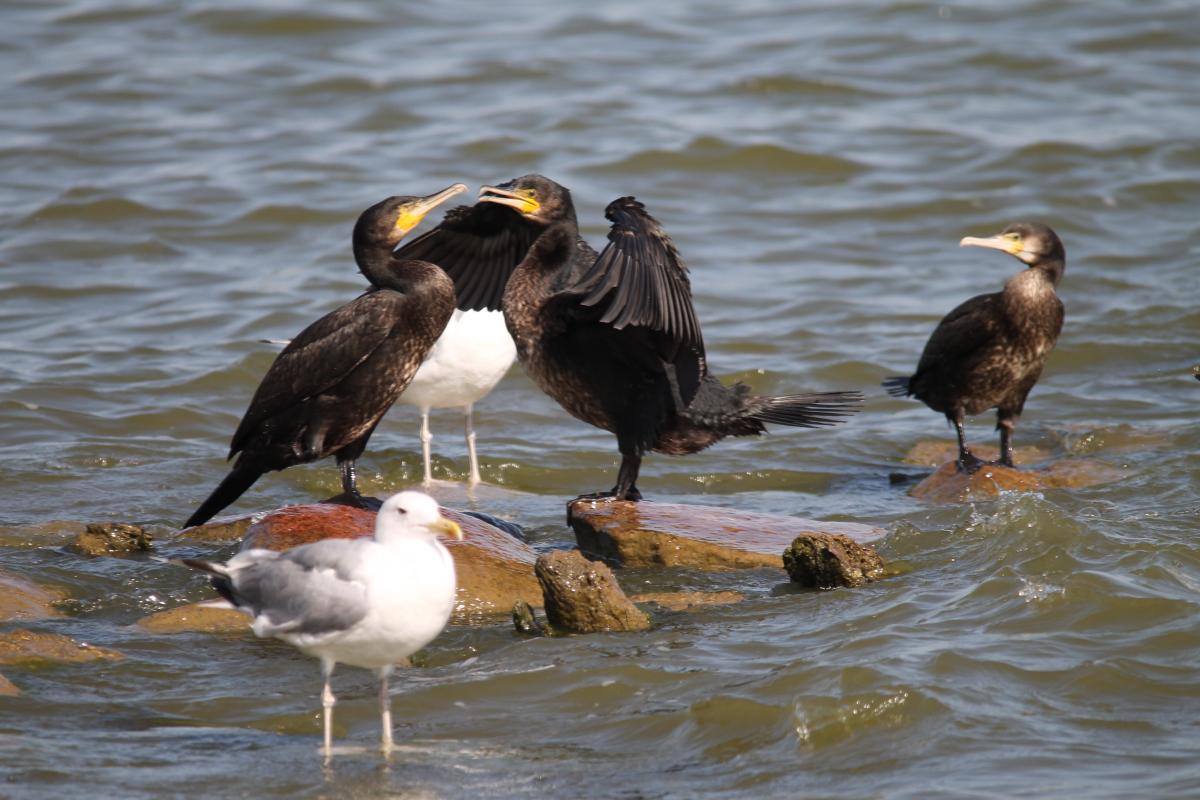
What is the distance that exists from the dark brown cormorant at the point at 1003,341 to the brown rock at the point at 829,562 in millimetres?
1711

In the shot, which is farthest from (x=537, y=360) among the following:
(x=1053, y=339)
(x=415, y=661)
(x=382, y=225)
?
(x=1053, y=339)

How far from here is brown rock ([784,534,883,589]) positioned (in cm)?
611

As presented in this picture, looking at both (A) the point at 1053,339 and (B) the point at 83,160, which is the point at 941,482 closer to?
(A) the point at 1053,339

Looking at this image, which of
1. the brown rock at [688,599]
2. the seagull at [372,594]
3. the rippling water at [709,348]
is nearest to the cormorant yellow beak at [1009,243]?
the rippling water at [709,348]

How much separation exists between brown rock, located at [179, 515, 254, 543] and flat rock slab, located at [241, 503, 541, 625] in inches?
27.4

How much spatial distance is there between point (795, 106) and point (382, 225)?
10139mm

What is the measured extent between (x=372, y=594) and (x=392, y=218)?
2.42m

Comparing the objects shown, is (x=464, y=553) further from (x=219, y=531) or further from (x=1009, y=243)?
(x=1009, y=243)

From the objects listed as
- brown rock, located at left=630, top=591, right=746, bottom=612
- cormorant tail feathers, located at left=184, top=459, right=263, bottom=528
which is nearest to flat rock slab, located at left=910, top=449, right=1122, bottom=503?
brown rock, located at left=630, top=591, right=746, bottom=612

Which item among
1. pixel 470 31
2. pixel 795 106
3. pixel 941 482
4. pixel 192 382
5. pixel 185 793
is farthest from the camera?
pixel 470 31

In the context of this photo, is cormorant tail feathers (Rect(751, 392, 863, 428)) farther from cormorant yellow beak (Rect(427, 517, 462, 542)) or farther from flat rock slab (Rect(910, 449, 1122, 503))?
cormorant yellow beak (Rect(427, 517, 462, 542))

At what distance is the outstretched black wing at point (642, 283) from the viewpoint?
6.23 metres

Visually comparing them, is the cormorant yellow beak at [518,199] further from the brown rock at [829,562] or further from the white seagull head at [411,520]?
the white seagull head at [411,520]

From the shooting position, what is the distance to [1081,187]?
13750mm
